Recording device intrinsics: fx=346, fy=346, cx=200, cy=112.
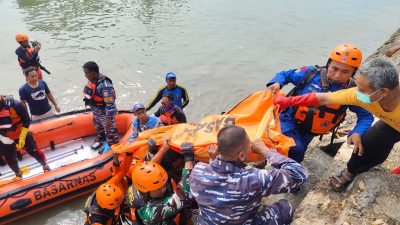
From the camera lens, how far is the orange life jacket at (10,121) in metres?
4.80

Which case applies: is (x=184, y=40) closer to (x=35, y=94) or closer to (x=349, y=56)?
(x=35, y=94)

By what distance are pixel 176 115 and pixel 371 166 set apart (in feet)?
9.60

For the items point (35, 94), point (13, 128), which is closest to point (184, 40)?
point (35, 94)

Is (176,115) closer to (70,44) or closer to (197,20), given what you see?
(70,44)

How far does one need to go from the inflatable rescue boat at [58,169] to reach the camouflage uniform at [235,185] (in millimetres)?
3431

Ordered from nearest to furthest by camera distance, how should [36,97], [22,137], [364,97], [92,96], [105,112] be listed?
[364,97] → [22,137] → [92,96] → [105,112] → [36,97]

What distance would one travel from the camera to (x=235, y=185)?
7.86 feet

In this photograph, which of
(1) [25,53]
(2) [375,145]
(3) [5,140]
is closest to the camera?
(2) [375,145]

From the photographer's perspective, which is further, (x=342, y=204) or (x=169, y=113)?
(x=169, y=113)

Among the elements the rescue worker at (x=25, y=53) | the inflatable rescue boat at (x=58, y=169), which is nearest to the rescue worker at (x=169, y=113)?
the inflatable rescue boat at (x=58, y=169)

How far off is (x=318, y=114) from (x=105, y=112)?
3.67 meters

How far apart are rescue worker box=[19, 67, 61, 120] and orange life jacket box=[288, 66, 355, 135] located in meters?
4.51

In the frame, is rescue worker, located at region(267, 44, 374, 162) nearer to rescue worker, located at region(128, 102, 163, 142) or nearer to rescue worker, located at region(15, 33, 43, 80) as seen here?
rescue worker, located at region(128, 102, 163, 142)

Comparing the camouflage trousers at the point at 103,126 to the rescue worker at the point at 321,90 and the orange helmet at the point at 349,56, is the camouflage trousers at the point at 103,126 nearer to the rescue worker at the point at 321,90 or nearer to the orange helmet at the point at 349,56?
the rescue worker at the point at 321,90
